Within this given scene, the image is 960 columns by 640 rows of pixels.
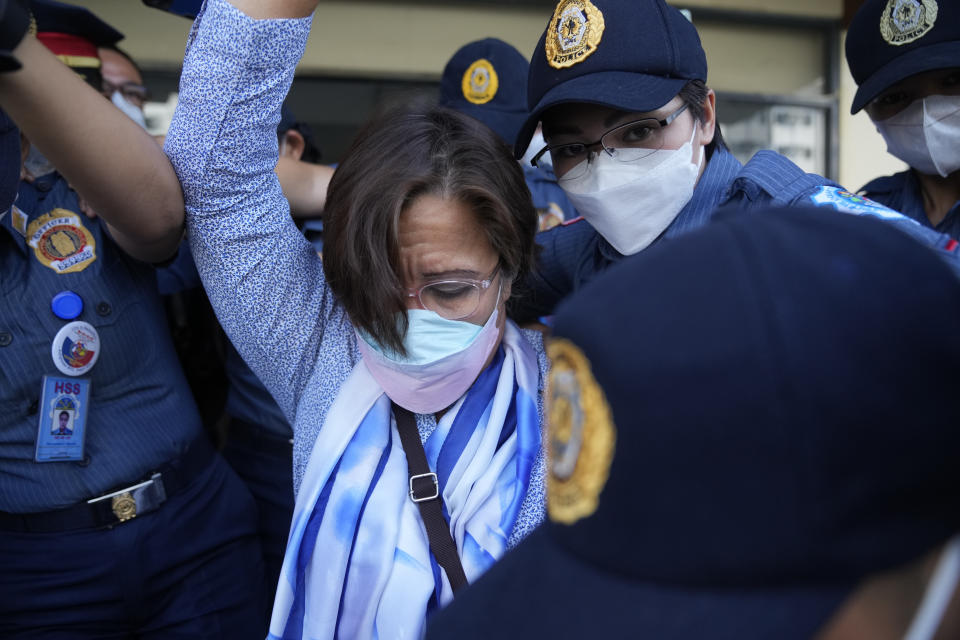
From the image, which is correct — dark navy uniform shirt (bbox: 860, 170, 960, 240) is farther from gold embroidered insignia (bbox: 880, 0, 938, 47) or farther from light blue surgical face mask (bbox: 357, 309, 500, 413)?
light blue surgical face mask (bbox: 357, 309, 500, 413)

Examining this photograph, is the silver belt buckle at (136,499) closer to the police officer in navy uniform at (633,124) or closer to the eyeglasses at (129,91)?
the police officer in navy uniform at (633,124)

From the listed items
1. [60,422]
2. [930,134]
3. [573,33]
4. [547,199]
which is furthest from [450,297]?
[547,199]

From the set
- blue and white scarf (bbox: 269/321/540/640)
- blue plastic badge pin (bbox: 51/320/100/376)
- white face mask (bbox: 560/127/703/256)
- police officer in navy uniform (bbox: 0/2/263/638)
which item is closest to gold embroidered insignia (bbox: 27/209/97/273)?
police officer in navy uniform (bbox: 0/2/263/638)

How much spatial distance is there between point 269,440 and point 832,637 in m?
1.96

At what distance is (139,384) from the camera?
174 cm

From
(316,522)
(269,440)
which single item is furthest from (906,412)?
(269,440)

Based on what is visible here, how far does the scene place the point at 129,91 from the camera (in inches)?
94.4

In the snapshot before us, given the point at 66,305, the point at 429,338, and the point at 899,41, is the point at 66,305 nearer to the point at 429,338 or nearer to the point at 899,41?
the point at 429,338

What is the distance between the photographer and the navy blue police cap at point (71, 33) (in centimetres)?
195

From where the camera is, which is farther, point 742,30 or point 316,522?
point 742,30

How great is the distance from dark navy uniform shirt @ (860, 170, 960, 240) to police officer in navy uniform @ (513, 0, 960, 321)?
30.6 inches

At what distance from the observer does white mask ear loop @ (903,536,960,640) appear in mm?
516

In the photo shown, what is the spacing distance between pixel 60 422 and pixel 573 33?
134cm

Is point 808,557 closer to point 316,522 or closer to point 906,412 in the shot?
point 906,412
